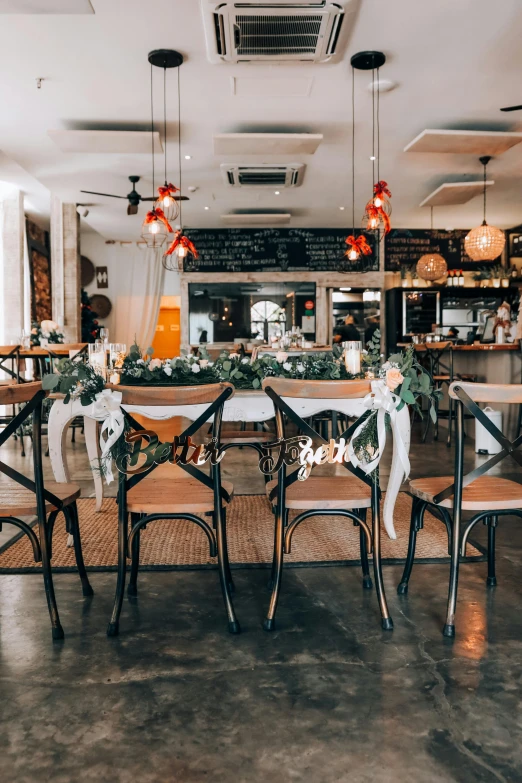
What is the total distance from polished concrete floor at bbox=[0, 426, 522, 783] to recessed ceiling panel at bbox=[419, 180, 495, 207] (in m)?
6.23

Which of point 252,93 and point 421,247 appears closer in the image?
point 252,93

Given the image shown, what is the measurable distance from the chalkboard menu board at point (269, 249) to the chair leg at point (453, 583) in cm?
941

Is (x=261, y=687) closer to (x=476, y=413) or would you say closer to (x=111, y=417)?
(x=111, y=417)

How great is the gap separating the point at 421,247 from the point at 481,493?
31.8ft

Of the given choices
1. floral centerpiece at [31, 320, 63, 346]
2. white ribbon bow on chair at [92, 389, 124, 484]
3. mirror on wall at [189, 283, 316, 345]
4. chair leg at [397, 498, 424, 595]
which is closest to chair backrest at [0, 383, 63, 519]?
white ribbon bow on chair at [92, 389, 124, 484]

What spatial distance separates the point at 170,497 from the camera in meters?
2.18

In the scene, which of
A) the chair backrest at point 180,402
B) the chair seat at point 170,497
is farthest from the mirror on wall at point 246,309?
the chair backrest at point 180,402

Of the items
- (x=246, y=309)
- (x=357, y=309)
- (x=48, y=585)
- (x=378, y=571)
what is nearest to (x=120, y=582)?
(x=48, y=585)

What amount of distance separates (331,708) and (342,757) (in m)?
0.20

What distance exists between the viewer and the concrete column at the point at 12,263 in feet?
30.8

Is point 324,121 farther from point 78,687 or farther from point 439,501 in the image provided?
point 78,687

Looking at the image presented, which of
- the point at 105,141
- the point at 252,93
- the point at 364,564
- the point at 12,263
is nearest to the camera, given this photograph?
the point at 364,564

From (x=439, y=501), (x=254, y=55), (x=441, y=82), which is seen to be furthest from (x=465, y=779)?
(x=441, y=82)

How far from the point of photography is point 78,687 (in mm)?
1748
